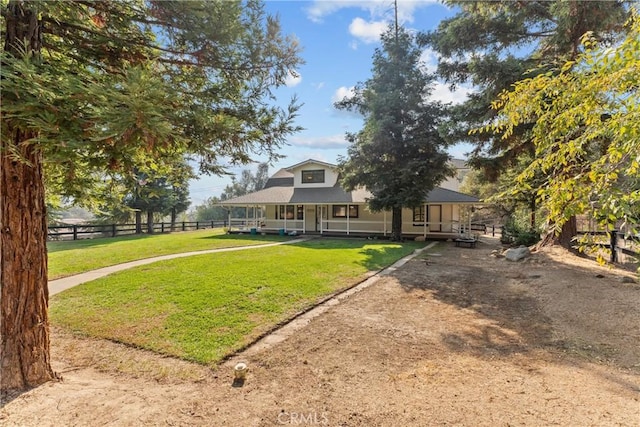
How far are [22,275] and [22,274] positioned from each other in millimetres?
12

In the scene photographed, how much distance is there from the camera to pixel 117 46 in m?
3.63

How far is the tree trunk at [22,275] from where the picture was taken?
348cm

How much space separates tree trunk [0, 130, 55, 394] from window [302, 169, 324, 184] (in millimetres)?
20894

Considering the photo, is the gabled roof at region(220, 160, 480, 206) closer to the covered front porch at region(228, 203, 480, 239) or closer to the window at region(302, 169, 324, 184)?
the window at region(302, 169, 324, 184)

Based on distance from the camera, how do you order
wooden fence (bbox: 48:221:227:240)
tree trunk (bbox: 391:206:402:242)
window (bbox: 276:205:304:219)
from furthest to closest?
window (bbox: 276:205:304:219) < wooden fence (bbox: 48:221:227:240) < tree trunk (bbox: 391:206:402:242)

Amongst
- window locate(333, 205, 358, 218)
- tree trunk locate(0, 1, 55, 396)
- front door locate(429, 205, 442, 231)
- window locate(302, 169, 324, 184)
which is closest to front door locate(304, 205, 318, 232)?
window locate(333, 205, 358, 218)

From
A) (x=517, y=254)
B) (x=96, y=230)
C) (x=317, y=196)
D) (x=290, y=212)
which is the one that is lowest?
(x=517, y=254)

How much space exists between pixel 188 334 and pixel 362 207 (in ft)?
60.0

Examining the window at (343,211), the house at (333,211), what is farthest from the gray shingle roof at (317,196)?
the window at (343,211)

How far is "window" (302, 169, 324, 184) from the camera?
2431 cm

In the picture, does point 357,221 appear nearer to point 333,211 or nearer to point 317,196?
point 333,211

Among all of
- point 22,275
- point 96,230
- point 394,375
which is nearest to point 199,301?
point 22,275

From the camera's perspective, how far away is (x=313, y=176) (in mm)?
24500

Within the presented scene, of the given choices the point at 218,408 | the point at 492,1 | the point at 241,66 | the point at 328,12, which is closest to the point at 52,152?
the point at 241,66
